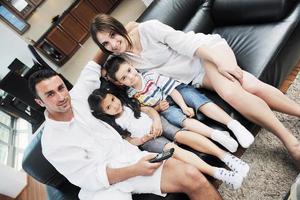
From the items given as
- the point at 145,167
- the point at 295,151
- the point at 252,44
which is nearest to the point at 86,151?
the point at 145,167

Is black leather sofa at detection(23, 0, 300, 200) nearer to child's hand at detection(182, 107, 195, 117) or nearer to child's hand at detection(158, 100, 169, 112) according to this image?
child's hand at detection(182, 107, 195, 117)

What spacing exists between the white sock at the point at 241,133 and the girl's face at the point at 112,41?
2.45ft

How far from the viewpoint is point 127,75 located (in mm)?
1730

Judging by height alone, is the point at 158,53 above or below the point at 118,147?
above

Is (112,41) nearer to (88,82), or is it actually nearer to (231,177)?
(88,82)

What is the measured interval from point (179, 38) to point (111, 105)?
0.54 m

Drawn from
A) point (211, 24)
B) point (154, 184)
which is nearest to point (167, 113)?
point (154, 184)

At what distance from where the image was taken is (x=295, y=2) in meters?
1.83

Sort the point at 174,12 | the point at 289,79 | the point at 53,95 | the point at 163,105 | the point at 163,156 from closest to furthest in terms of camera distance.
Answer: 1. the point at 163,156
2. the point at 53,95
3. the point at 163,105
4. the point at 289,79
5. the point at 174,12

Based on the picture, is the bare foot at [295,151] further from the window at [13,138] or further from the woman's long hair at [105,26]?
the window at [13,138]

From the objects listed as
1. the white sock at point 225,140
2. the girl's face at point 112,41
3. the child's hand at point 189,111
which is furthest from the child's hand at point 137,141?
the girl's face at point 112,41

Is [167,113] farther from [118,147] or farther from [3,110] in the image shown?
[3,110]

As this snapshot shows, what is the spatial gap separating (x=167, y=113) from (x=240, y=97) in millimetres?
426

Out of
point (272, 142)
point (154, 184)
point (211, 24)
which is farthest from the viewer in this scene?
point (211, 24)
